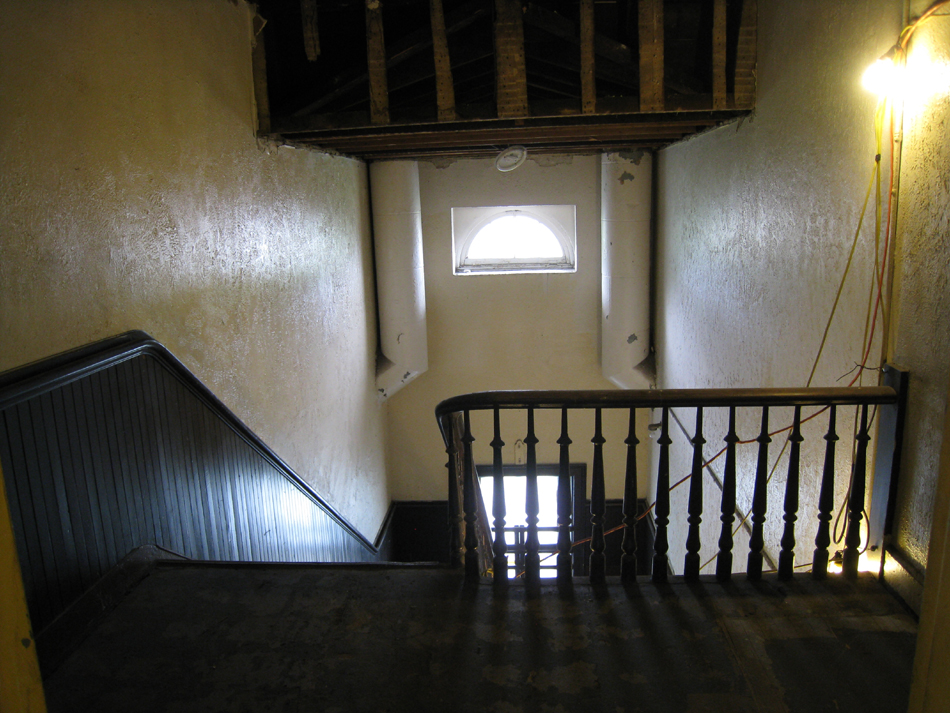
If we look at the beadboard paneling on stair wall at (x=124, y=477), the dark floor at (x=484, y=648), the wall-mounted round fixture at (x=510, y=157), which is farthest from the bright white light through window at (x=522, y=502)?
the dark floor at (x=484, y=648)

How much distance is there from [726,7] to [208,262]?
9.27 ft

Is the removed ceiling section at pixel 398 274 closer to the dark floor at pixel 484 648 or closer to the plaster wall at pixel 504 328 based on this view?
the plaster wall at pixel 504 328

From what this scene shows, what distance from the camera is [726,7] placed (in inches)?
123

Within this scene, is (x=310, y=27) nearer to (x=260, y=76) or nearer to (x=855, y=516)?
(x=260, y=76)

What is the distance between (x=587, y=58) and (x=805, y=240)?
4.57 ft

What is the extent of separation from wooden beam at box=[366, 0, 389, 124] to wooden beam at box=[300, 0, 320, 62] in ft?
0.86

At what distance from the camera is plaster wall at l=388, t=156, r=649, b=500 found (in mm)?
5945

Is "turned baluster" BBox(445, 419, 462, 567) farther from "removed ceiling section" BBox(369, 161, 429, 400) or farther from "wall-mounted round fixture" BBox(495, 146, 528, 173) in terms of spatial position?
"removed ceiling section" BBox(369, 161, 429, 400)

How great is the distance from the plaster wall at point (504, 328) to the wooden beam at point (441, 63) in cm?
269

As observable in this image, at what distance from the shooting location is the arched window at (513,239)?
20.1 ft

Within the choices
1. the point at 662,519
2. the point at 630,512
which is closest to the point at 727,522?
the point at 662,519

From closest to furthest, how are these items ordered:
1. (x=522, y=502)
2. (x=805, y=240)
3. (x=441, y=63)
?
(x=805, y=240)
(x=441, y=63)
(x=522, y=502)

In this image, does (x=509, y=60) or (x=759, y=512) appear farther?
(x=509, y=60)

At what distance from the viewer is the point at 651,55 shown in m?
3.09
